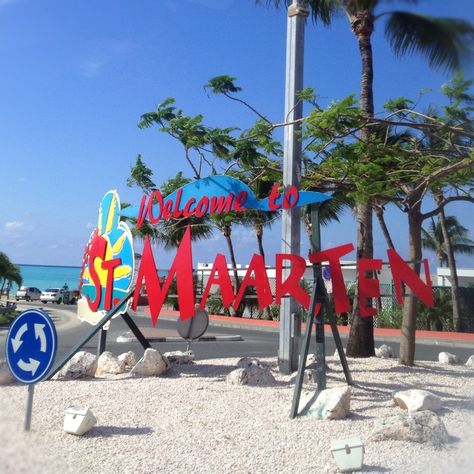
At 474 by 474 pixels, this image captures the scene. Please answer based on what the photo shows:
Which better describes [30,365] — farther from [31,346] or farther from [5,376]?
[5,376]

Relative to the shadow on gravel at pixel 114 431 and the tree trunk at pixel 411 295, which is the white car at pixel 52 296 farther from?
the shadow on gravel at pixel 114 431

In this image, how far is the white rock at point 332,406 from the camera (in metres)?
6.27

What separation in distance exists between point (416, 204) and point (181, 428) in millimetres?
5670

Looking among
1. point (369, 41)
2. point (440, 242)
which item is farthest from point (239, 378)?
point (440, 242)

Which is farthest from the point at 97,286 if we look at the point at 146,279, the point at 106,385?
the point at 106,385

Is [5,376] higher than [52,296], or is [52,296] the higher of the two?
[52,296]

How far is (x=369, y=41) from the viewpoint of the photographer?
39.6ft

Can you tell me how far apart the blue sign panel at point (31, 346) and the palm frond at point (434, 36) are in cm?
525

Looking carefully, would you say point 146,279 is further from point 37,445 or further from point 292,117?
point 37,445

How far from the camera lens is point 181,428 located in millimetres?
5949

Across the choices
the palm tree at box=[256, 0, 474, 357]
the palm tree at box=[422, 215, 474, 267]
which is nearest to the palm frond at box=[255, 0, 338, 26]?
the palm tree at box=[256, 0, 474, 357]

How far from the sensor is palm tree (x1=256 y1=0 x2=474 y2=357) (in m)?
7.16

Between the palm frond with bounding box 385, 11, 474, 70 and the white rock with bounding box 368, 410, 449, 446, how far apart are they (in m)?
4.03

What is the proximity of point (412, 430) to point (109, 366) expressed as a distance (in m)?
5.21
